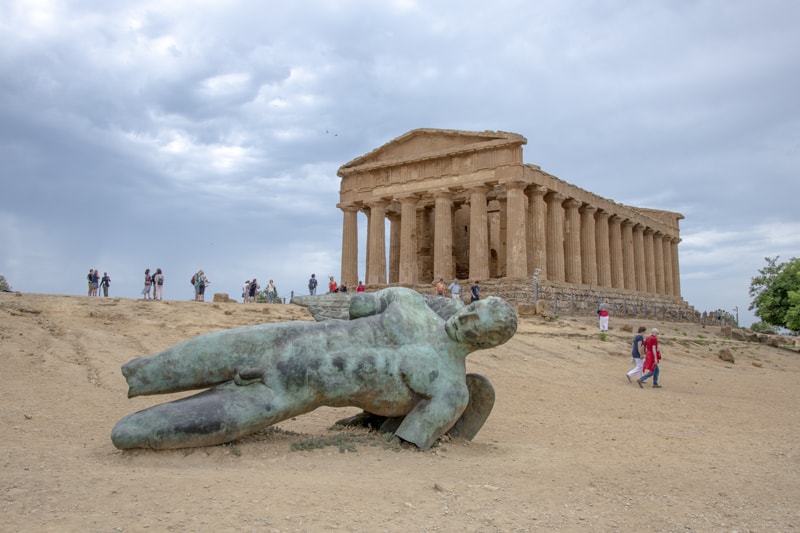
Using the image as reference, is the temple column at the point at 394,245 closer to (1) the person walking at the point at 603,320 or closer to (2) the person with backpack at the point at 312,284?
(2) the person with backpack at the point at 312,284

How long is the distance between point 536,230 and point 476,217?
10.6 ft

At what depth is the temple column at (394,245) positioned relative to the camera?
39.1 m

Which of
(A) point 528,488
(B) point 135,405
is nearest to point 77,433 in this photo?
(B) point 135,405

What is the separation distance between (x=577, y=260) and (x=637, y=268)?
33.3 ft

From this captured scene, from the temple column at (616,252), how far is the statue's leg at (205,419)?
36349 millimetres

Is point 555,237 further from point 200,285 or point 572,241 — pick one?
point 200,285

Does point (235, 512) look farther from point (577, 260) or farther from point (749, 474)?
point (577, 260)

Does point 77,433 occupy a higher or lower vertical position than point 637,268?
lower

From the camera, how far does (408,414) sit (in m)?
5.61

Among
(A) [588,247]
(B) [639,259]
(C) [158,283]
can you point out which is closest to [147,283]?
(C) [158,283]

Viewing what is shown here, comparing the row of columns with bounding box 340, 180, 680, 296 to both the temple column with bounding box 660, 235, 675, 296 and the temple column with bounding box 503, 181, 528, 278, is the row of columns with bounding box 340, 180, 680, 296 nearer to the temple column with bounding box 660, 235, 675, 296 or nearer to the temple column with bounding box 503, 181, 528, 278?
the temple column with bounding box 503, 181, 528, 278

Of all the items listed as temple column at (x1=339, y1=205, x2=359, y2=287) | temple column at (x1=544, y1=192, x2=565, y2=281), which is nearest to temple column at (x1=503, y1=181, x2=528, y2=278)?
temple column at (x1=544, y1=192, x2=565, y2=281)

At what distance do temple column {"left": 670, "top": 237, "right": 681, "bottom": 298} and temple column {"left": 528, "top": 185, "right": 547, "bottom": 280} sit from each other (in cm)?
2096

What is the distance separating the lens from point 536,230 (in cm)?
3238
